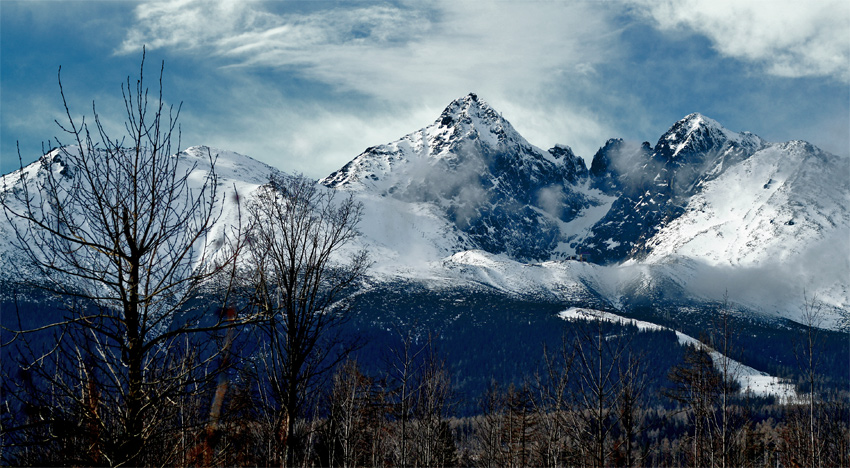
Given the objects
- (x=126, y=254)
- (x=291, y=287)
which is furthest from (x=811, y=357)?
Answer: (x=126, y=254)

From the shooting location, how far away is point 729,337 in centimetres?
1897

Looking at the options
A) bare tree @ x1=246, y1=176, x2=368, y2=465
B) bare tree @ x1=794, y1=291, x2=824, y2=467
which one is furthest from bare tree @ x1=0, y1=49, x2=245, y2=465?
bare tree @ x1=794, y1=291, x2=824, y2=467

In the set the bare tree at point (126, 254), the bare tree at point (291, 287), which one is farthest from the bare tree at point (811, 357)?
the bare tree at point (126, 254)

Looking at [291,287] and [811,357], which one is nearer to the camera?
[291,287]

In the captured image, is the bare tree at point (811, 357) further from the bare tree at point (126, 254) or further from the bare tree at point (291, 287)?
the bare tree at point (126, 254)

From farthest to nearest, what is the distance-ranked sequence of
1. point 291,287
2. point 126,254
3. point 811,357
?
point 811,357, point 291,287, point 126,254

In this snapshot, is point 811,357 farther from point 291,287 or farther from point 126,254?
point 126,254

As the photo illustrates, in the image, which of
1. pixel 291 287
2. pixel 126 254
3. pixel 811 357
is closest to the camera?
pixel 126 254

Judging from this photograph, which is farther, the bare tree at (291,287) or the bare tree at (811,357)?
the bare tree at (811,357)

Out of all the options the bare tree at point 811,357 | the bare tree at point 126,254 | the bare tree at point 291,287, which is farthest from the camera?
the bare tree at point 811,357

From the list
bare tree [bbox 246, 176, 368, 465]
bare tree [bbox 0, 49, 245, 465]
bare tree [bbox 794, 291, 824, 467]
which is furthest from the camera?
bare tree [bbox 794, 291, 824, 467]

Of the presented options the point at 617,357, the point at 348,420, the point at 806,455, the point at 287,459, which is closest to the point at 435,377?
the point at 348,420

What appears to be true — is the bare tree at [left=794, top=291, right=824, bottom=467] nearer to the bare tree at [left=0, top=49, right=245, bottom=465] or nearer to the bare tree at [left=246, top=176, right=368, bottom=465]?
the bare tree at [left=246, top=176, right=368, bottom=465]

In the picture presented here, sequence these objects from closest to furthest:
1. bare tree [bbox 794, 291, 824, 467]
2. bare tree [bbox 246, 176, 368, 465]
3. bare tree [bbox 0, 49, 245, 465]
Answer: bare tree [bbox 0, 49, 245, 465], bare tree [bbox 246, 176, 368, 465], bare tree [bbox 794, 291, 824, 467]
